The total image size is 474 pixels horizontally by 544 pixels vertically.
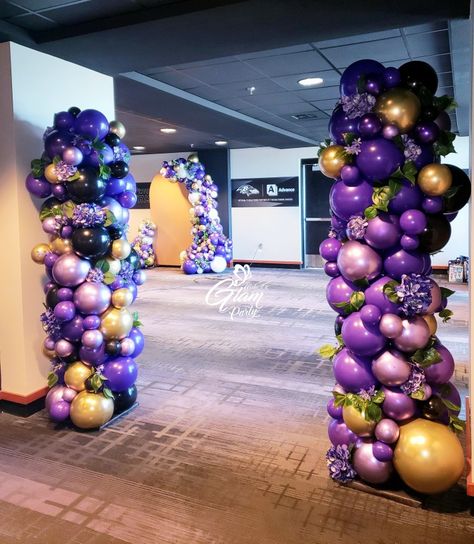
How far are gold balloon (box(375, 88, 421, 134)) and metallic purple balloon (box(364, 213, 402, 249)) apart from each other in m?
0.45

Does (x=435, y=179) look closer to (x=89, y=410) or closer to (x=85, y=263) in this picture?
(x=85, y=263)

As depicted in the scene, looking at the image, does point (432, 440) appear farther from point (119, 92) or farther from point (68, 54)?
point (119, 92)

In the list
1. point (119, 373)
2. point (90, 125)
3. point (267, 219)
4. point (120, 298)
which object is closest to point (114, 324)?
point (120, 298)

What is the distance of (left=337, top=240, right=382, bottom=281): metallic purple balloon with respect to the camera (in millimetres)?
2723

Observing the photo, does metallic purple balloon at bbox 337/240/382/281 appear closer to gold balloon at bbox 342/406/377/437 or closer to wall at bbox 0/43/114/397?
gold balloon at bbox 342/406/377/437

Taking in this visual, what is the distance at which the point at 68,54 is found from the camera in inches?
158

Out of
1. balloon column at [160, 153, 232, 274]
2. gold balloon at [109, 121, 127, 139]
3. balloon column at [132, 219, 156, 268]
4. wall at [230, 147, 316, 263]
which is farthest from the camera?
balloon column at [132, 219, 156, 268]

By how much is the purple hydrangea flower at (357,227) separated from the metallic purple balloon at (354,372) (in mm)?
655

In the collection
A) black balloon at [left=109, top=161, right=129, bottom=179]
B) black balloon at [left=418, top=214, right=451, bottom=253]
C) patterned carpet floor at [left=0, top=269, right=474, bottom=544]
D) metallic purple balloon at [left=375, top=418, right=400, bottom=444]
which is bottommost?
patterned carpet floor at [left=0, top=269, right=474, bottom=544]

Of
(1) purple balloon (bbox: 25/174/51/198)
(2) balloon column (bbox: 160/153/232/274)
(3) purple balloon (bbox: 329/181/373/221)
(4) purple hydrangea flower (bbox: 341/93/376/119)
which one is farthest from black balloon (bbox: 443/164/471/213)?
(2) balloon column (bbox: 160/153/232/274)

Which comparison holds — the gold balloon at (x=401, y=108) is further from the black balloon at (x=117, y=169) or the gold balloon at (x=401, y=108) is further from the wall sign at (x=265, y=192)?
the wall sign at (x=265, y=192)

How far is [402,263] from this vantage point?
2689mm

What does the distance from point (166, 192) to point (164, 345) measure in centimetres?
757

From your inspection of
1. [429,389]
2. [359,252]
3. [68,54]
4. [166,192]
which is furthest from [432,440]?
[166,192]
